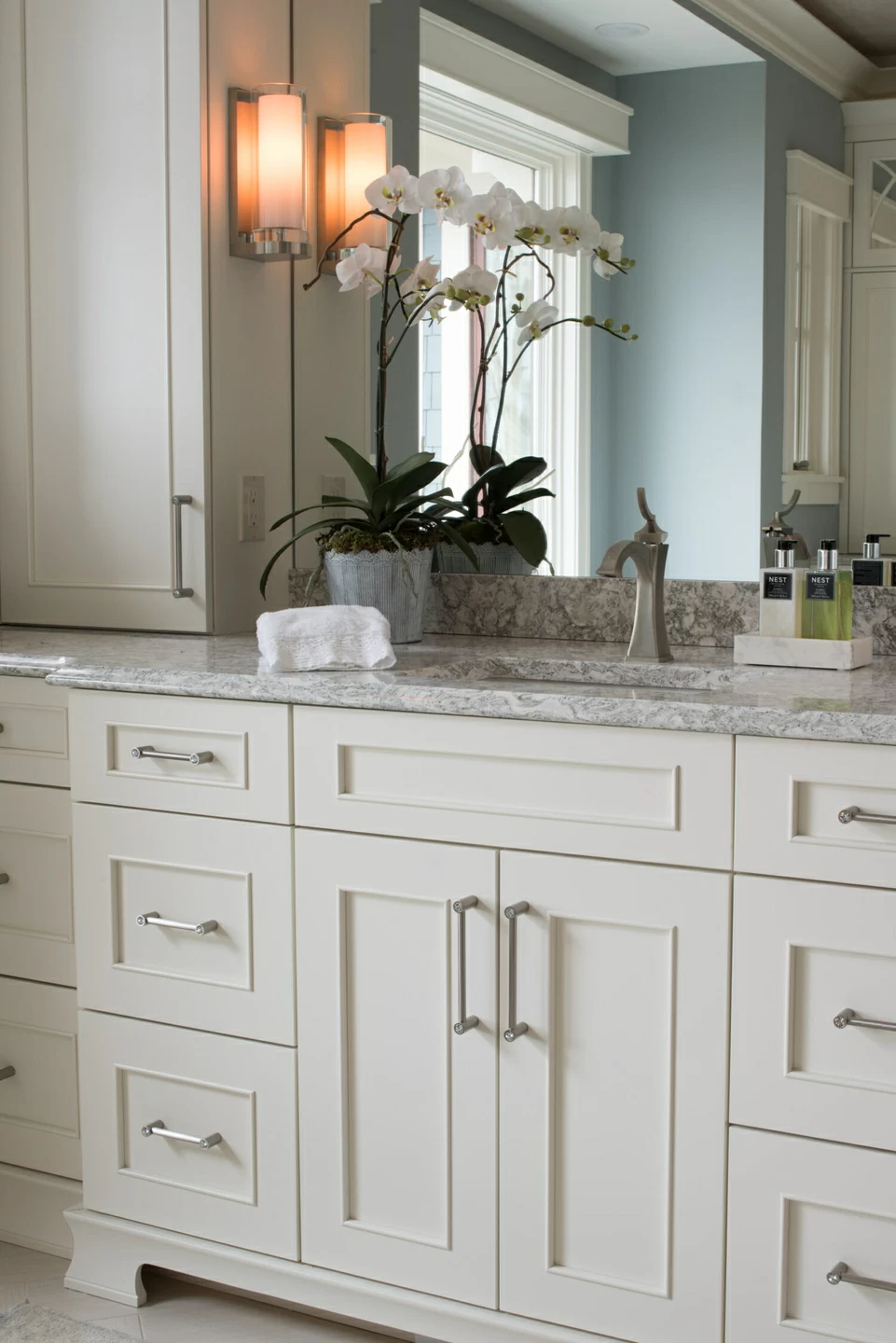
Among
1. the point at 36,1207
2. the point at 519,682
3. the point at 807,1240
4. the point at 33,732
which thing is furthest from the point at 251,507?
the point at 807,1240

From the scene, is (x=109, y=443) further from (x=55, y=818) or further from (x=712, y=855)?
(x=712, y=855)

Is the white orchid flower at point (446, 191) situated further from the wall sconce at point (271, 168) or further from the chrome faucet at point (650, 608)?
the chrome faucet at point (650, 608)

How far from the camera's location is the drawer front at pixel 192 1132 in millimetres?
1945

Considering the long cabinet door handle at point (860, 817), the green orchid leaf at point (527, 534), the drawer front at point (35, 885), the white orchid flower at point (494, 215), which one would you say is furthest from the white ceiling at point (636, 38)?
the drawer front at point (35, 885)

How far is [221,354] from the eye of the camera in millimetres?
2389

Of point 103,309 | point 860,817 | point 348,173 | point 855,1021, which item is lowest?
point 855,1021

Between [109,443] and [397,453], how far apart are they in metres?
0.50

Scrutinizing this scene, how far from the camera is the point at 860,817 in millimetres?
1530

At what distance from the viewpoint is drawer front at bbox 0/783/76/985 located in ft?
6.91

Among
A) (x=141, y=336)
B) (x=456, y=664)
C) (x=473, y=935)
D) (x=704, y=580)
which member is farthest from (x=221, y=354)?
(x=473, y=935)

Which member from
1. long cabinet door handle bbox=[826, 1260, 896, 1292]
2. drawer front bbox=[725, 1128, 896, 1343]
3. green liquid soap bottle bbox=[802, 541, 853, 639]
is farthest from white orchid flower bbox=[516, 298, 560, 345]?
long cabinet door handle bbox=[826, 1260, 896, 1292]

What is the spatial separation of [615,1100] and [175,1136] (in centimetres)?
67

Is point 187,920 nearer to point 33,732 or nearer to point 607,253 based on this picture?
point 33,732

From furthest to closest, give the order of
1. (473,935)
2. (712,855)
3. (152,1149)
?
(152,1149) < (473,935) < (712,855)
